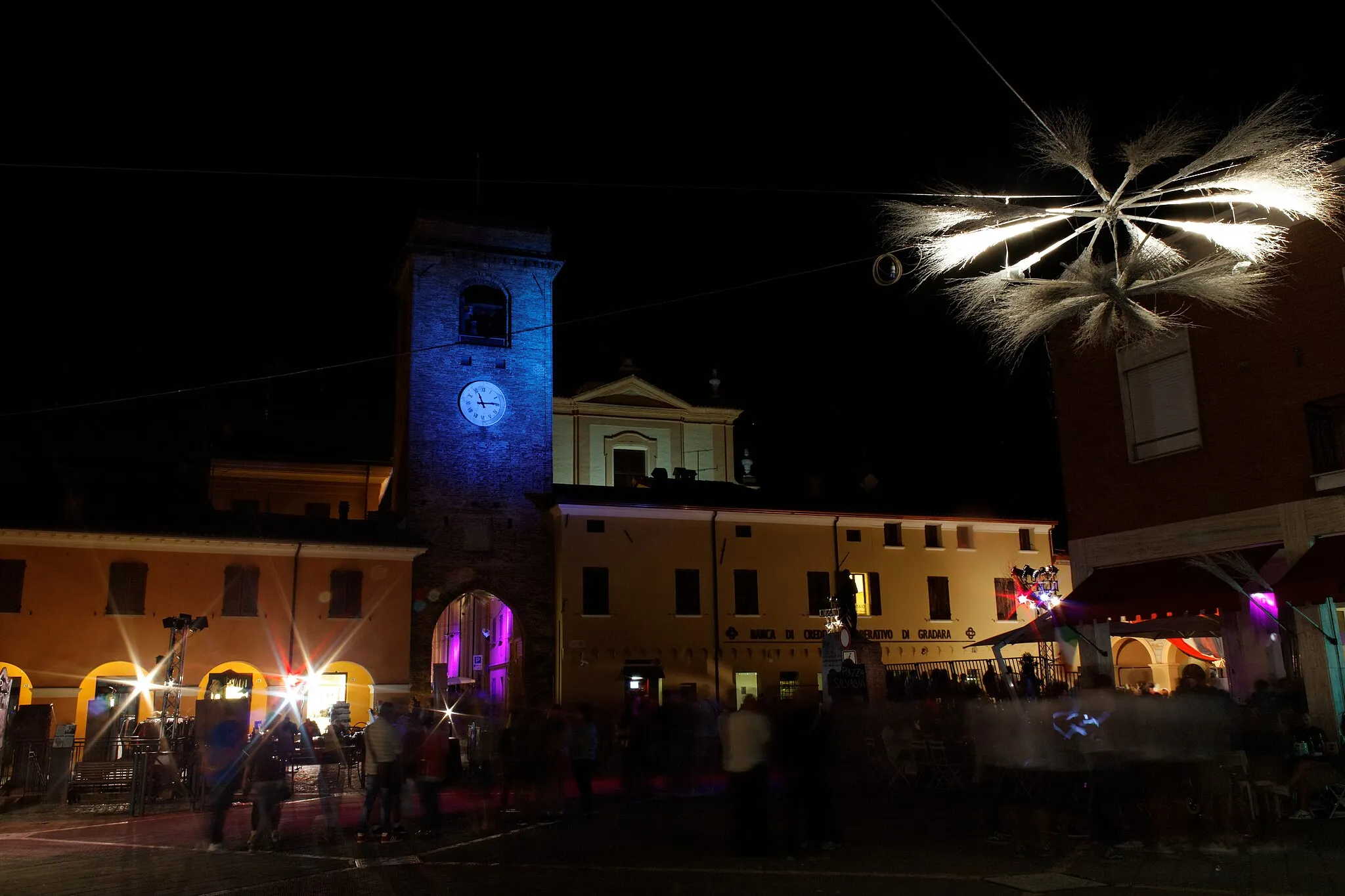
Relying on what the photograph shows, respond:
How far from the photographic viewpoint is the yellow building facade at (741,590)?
104 ft

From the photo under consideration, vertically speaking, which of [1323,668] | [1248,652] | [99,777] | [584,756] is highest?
[1248,652]

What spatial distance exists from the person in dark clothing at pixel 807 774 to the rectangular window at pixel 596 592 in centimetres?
2144

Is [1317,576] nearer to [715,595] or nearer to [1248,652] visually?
[1248,652]

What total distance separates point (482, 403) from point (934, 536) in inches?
599

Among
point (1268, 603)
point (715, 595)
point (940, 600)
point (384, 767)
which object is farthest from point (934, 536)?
point (384, 767)

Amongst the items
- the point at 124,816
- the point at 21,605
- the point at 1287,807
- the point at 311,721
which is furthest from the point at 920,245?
the point at 21,605

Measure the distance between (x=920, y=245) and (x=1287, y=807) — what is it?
7.35 meters

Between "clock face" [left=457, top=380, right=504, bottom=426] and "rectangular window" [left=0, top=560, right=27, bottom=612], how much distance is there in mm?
12377

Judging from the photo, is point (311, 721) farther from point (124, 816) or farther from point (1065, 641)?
point (1065, 641)

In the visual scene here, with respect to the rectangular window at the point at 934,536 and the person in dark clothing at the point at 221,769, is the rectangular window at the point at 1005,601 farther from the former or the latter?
the person in dark clothing at the point at 221,769

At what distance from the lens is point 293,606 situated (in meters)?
28.4

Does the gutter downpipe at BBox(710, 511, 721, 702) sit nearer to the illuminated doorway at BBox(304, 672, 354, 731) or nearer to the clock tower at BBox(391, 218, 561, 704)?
the clock tower at BBox(391, 218, 561, 704)

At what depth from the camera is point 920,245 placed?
881 cm

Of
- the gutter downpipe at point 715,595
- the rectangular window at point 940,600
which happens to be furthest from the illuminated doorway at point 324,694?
the rectangular window at point 940,600
